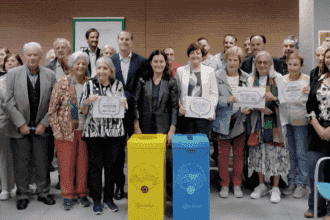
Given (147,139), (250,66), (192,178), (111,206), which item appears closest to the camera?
(192,178)

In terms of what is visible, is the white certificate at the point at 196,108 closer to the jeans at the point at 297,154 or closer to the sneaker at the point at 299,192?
the jeans at the point at 297,154

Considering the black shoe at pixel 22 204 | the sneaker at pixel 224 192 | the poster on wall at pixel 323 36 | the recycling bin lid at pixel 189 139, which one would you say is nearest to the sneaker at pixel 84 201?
the black shoe at pixel 22 204

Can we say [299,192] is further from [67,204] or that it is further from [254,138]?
[67,204]

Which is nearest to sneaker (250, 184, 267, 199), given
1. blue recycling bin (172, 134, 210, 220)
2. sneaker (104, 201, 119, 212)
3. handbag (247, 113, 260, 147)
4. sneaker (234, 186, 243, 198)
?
sneaker (234, 186, 243, 198)

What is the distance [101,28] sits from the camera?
654 cm

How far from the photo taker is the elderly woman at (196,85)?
10.9 ft

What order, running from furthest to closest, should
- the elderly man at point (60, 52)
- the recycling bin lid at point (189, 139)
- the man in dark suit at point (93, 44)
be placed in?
the man in dark suit at point (93, 44) → the elderly man at point (60, 52) → the recycling bin lid at point (189, 139)

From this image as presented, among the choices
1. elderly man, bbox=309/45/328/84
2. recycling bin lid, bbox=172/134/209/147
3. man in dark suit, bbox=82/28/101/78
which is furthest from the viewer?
man in dark suit, bbox=82/28/101/78

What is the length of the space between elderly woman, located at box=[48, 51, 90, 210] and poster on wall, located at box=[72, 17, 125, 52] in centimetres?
343

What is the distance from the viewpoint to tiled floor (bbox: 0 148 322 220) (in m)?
2.99

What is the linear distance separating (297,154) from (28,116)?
299 cm

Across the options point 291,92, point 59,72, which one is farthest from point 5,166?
point 291,92

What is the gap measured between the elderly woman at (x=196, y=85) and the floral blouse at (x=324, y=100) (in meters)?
1.01

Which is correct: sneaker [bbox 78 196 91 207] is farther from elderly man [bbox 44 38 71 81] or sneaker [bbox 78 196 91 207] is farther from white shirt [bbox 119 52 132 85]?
elderly man [bbox 44 38 71 81]
